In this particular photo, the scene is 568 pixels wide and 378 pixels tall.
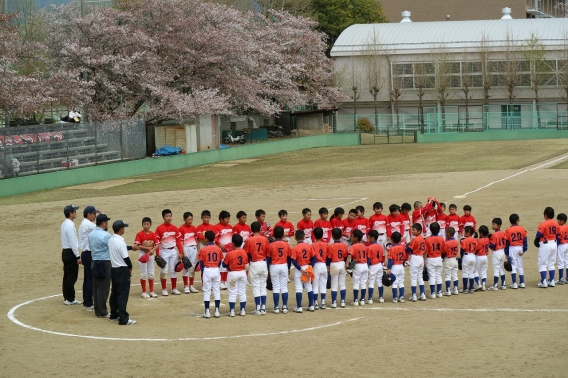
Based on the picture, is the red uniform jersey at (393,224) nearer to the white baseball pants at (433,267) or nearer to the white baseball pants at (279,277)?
the white baseball pants at (433,267)

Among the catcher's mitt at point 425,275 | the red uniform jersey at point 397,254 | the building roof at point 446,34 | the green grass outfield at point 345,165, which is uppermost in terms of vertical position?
the building roof at point 446,34

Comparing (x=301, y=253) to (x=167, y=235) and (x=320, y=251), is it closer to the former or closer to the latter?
(x=320, y=251)

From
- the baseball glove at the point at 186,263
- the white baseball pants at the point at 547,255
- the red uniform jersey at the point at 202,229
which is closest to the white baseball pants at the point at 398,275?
the white baseball pants at the point at 547,255

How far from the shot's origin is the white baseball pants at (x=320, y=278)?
16.3 meters

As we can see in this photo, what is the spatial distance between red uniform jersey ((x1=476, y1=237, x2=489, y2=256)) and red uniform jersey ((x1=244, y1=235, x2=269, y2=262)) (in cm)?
468

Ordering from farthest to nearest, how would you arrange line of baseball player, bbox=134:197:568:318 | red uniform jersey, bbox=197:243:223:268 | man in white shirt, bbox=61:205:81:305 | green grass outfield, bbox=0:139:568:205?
green grass outfield, bbox=0:139:568:205 → man in white shirt, bbox=61:205:81:305 → line of baseball player, bbox=134:197:568:318 → red uniform jersey, bbox=197:243:223:268

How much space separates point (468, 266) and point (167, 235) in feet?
20.9

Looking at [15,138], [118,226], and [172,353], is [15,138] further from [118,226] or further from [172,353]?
[172,353]

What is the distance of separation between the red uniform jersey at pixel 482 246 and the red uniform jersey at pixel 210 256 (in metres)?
5.53

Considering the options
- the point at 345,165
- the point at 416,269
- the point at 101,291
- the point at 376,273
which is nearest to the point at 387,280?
the point at 376,273

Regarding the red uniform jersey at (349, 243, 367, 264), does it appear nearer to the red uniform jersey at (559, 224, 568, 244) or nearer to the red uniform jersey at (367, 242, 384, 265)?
the red uniform jersey at (367, 242, 384, 265)

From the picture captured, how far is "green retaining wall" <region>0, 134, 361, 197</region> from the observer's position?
3831 centimetres

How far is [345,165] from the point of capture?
46.6 metres

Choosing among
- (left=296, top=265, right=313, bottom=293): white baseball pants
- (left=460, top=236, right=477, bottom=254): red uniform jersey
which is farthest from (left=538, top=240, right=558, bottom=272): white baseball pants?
(left=296, top=265, right=313, bottom=293): white baseball pants
